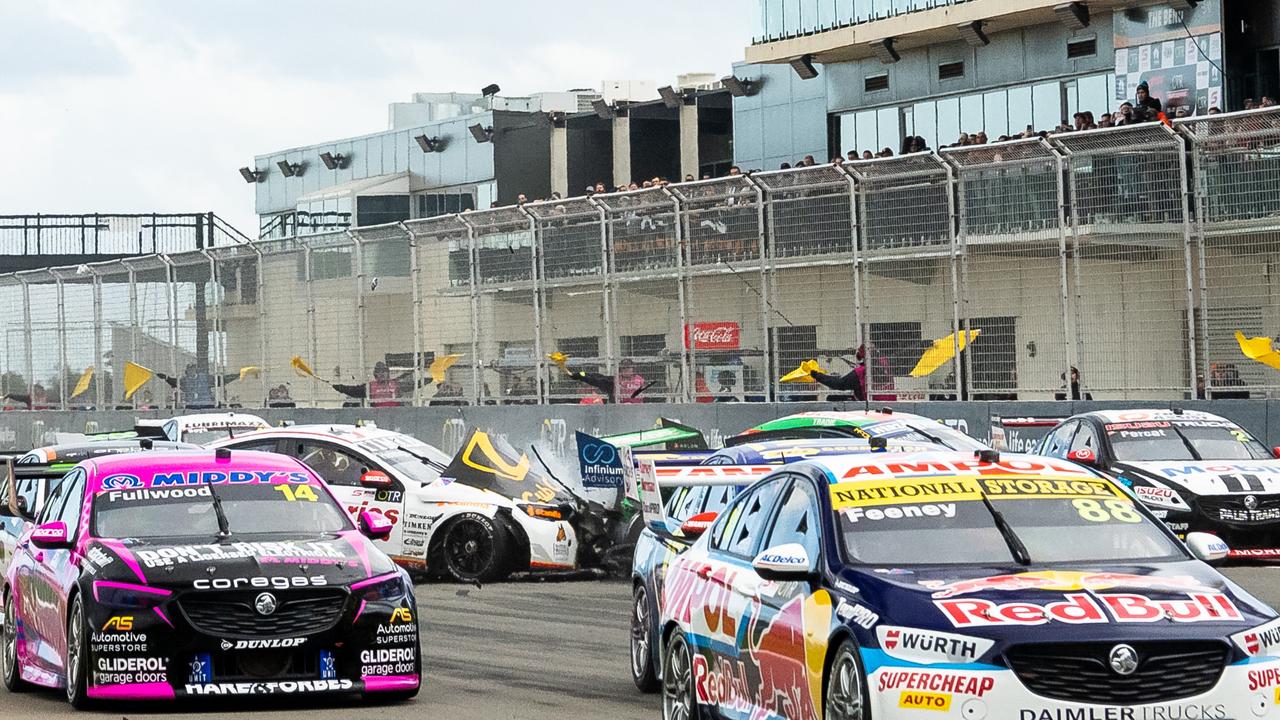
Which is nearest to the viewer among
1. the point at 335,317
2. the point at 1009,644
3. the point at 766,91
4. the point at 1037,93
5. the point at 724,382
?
the point at 1009,644

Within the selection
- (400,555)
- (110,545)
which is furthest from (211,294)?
(110,545)

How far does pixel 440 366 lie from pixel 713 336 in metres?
5.46

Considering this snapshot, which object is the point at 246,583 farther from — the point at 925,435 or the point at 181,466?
the point at 925,435

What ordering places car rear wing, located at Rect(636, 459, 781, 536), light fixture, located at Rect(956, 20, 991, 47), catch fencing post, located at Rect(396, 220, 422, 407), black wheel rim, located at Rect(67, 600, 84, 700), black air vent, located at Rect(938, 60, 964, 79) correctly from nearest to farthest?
black wheel rim, located at Rect(67, 600, 84, 700) → car rear wing, located at Rect(636, 459, 781, 536) → catch fencing post, located at Rect(396, 220, 422, 407) → light fixture, located at Rect(956, 20, 991, 47) → black air vent, located at Rect(938, 60, 964, 79)

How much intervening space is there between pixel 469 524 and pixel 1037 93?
81.1ft

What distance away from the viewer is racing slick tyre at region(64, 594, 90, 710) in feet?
33.6

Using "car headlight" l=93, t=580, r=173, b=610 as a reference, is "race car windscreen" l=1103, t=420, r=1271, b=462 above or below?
above

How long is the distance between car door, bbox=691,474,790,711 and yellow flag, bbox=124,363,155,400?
2691cm

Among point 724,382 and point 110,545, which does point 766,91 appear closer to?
point 724,382

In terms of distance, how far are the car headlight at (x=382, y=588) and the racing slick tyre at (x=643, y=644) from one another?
121cm

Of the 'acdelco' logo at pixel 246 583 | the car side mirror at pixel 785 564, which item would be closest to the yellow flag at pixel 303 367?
the 'acdelco' logo at pixel 246 583

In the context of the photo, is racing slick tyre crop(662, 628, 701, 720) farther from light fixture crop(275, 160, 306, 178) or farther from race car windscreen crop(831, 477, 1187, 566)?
light fixture crop(275, 160, 306, 178)

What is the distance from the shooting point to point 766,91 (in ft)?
160

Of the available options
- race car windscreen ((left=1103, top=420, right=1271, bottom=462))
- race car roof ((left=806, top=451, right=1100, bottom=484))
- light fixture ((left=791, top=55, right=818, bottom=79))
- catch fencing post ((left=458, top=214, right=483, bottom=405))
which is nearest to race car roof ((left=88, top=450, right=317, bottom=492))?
race car roof ((left=806, top=451, right=1100, bottom=484))
